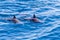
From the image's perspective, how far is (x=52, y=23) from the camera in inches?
235

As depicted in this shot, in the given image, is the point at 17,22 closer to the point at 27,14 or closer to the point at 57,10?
the point at 27,14

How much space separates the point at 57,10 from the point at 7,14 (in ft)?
7.77

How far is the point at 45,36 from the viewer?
5105 mm

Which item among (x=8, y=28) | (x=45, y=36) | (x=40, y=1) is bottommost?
(x=45, y=36)

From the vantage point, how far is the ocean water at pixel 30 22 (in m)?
5.10

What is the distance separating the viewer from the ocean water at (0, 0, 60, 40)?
510cm

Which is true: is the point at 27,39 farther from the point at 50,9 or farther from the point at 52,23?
the point at 50,9

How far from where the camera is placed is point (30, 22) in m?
5.87

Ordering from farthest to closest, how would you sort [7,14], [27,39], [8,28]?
[7,14]
[8,28]
[27,39]

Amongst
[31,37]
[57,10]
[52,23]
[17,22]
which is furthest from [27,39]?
[57,10]

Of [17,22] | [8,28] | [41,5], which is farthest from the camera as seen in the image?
[41,5]

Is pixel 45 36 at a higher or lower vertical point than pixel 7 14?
lower

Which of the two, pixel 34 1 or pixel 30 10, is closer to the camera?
pixel 30 10

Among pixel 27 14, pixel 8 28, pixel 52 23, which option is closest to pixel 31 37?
pixel 8 28
